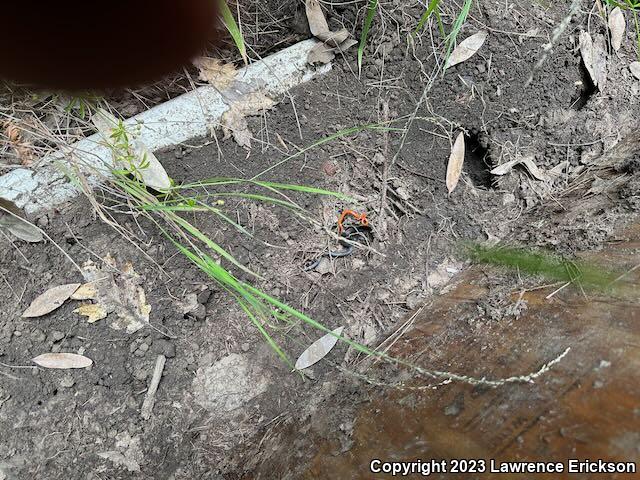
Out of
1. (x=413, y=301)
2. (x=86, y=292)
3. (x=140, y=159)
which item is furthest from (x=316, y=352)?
(x=140, y=159)

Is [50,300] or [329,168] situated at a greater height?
[329,168]

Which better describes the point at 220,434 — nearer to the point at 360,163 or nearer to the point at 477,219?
the point at 360,163

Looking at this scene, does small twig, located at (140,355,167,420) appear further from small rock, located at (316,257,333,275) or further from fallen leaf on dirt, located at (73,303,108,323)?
small rock, located at (316,257,333,275)

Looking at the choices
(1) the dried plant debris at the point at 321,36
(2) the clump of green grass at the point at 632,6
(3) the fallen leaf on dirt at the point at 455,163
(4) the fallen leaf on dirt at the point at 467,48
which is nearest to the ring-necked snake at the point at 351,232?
(3) the fallen leaf on dirt at the point at 455,163

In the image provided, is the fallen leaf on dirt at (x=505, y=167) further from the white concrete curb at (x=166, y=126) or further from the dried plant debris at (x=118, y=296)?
the dried plant debris at (x=118, y=296)

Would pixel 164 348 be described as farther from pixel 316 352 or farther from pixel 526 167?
pixel 526 167

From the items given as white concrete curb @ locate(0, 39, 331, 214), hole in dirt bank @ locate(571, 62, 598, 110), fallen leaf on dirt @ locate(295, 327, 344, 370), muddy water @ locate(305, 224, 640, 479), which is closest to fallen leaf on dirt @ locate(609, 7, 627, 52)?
hole in dirt bank @ locate(571, 62, 598, 110)
